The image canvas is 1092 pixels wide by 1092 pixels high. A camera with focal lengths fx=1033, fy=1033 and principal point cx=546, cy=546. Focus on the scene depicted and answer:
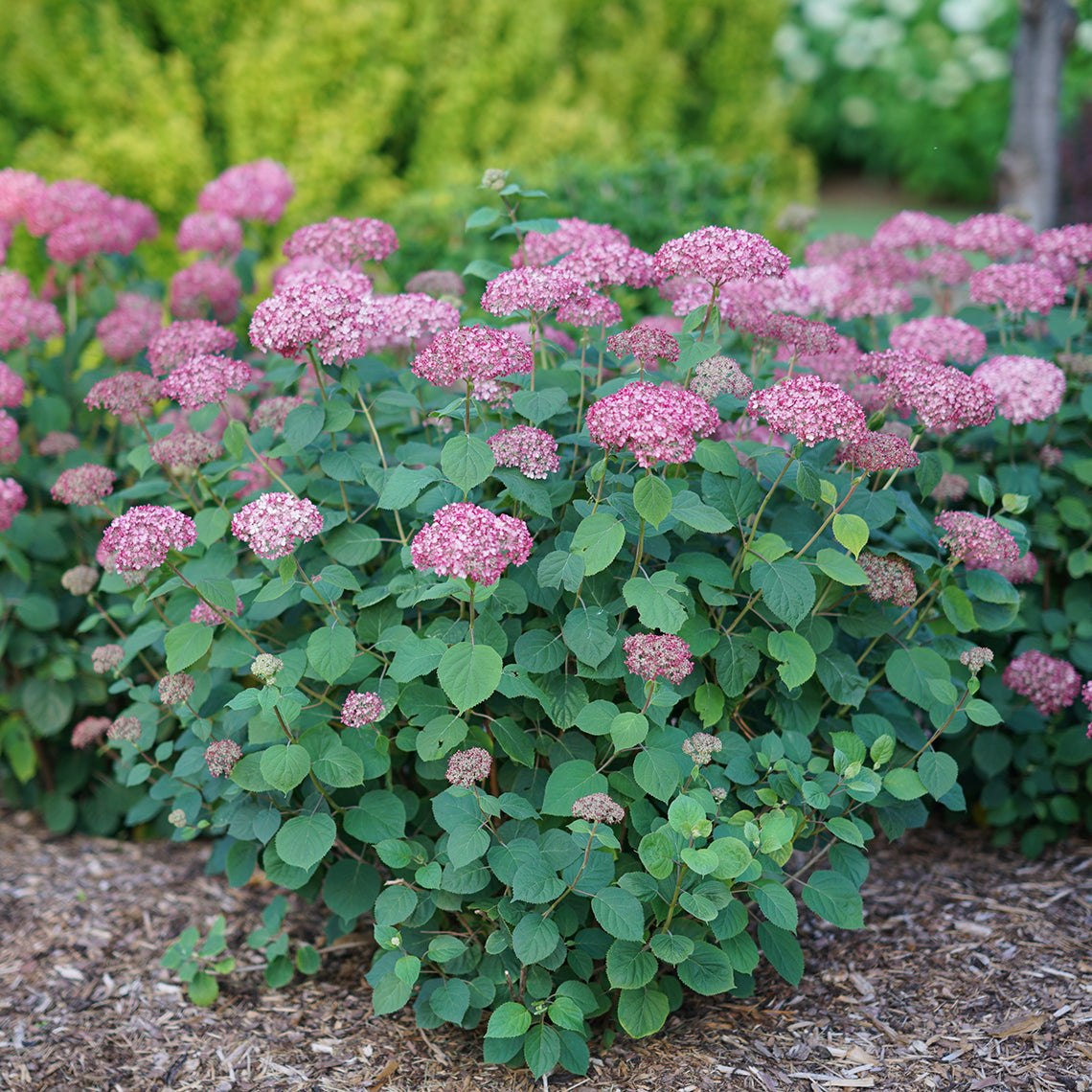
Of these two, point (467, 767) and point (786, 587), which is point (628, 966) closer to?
point (467, 767)

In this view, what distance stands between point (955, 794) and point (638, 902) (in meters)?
0.87

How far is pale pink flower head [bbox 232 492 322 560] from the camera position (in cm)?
202

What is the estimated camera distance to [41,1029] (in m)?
2.50

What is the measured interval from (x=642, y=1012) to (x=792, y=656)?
30.9 inches

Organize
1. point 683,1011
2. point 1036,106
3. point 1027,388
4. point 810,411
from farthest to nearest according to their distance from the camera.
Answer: point 1036,106 → point 1027,388 → point 683,1011 → point 810,411

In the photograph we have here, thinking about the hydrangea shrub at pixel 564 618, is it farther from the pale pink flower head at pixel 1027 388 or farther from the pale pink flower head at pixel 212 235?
the pale pink flower head at pixel 212 235

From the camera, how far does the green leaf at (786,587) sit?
2.06 meters

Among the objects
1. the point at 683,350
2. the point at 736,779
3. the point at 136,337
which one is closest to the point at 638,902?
the point at 736,779

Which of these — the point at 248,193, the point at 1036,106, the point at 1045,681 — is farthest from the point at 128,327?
the point at 1036,106

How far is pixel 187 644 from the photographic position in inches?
88.7

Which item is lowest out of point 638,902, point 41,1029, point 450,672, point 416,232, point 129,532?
point 41,1029

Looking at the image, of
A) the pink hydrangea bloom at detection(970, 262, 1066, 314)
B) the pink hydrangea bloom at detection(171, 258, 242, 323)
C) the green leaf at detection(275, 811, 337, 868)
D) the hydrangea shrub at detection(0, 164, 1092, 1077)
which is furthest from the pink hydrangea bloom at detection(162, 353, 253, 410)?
the pink hydrangea bloom at detection(970, 262, 1066, 314)

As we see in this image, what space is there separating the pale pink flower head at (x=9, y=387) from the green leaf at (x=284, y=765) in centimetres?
164

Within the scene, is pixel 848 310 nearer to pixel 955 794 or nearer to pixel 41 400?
pixel 955 794
